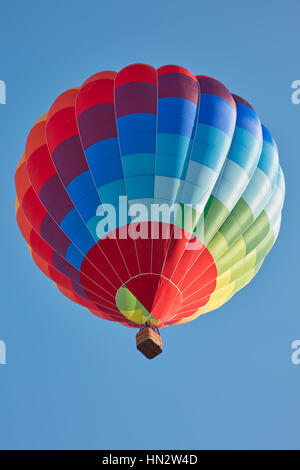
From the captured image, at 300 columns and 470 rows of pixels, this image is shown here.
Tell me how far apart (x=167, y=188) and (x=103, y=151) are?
4.13 feet

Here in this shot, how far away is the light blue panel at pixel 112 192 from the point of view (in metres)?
12.1

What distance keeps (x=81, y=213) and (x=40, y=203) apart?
119cm

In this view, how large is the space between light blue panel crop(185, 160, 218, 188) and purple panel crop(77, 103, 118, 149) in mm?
1394

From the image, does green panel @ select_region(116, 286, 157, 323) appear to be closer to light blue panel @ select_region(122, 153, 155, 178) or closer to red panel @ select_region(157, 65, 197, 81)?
light blue panel @ select_region(122, 153, 155, 178)

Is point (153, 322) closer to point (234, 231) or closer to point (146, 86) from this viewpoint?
point (234, 231)

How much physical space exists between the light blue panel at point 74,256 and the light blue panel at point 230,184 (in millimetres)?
2460

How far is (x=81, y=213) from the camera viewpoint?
1235 centimetres

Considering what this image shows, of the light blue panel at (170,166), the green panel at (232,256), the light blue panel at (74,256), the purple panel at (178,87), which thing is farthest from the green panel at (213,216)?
the light blue panel at (74,256)

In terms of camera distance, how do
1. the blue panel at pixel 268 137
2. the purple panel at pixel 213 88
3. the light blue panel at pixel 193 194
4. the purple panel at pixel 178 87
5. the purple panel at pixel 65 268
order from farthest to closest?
the blue panel at pixel 268 137
the purple panel at pixel 213 88
the purple panel at pixel 65 268
the purple panel at pixel 178 87
the light blue panel at pixel 193 194

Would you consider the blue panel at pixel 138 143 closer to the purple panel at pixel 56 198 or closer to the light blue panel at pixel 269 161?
the purple panel at pixel 56 198

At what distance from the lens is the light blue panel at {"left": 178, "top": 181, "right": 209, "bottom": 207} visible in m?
12.1

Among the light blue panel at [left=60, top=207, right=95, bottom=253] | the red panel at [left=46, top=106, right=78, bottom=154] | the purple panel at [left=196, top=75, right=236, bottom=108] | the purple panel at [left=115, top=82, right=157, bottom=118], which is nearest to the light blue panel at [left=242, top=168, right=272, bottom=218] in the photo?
the purple panel at [left=196, top=75, right=236, bottom=108]

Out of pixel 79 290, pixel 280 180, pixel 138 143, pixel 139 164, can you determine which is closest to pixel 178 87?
pixel 138 143

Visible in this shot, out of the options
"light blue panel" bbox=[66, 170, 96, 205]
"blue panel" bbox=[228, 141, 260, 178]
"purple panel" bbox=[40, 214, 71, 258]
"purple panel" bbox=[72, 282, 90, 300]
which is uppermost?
"blue panel" bbox=[228, 141, 260, 178]
